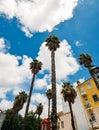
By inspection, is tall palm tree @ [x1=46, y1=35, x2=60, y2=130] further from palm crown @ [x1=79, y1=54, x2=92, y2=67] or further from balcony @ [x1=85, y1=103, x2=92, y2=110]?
balcony @ [x1=85, y1=103, x2=92, y2=110]

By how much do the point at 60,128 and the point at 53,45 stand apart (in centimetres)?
2533

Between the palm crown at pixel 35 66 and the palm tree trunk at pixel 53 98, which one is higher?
the palm crown at pixel 35 66

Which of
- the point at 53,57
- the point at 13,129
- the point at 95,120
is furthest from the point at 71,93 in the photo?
the point at 13,129

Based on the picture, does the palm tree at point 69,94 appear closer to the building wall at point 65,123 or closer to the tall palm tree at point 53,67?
the tall palm tree at point 53,67

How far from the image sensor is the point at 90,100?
38.2m

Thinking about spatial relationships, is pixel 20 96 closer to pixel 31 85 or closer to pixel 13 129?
pixel 31 85

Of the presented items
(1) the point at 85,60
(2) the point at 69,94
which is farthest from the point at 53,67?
(1) the point at 85,60

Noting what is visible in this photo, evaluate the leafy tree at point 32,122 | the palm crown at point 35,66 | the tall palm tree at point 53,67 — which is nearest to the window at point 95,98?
the tall palm tree at point 53,67

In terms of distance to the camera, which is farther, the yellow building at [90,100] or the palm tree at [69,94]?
the yellow building at [90,100]

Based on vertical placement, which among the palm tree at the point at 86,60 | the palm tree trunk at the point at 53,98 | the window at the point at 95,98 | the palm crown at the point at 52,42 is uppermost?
the palm crown at the point at 52,42

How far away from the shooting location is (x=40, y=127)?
57.8m

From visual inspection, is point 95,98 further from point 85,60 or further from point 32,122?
point 32,122

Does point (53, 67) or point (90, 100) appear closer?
point (53, 67)

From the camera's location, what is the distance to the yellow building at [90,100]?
112ft
